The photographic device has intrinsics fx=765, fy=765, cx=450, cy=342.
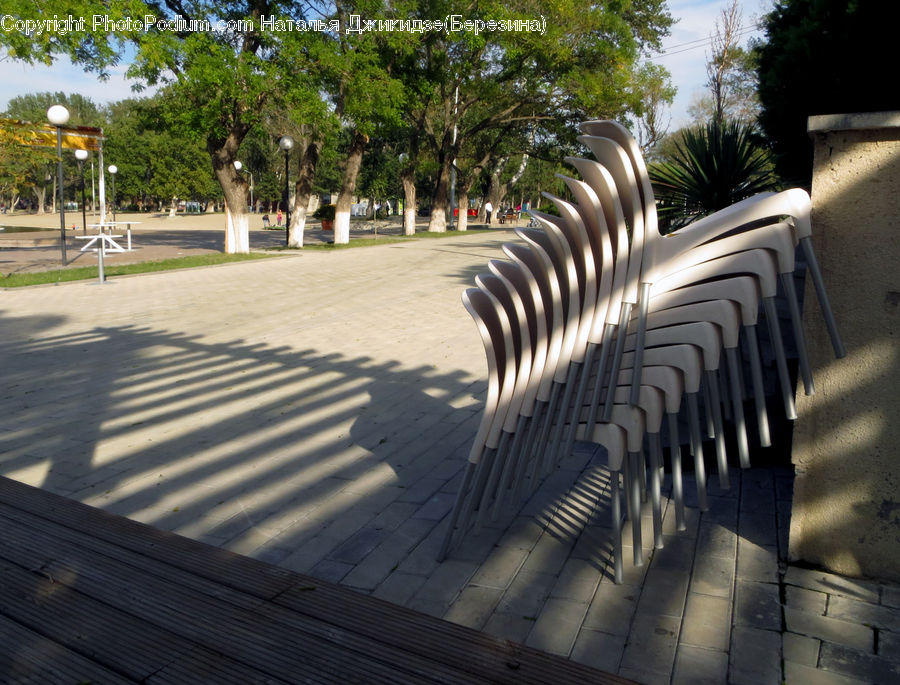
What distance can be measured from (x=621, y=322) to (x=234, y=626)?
74.9 inches

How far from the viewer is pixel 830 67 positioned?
6.09 metres

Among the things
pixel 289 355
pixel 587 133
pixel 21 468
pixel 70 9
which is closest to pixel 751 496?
pixel 587 133

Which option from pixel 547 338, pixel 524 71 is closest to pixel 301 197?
pixel 524 71

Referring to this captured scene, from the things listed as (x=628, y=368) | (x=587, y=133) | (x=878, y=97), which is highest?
(x=878, y=97)

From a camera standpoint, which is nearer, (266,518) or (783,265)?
(783,265)

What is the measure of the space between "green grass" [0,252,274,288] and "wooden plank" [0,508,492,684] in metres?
13.3

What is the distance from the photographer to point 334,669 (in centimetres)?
257

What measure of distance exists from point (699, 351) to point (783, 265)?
17.5 inches

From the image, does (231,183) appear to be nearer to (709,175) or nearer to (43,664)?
(709,175)

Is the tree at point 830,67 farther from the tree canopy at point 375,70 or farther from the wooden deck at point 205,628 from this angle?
the tree canopy at point 375,70

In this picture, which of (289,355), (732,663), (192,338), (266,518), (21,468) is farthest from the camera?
(192,338)

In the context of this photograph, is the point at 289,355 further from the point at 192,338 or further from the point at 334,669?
the point at 334,669

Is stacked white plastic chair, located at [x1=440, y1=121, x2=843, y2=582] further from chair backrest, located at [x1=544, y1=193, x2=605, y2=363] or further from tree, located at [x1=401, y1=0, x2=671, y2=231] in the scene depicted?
tree, located at [x1=401, y1=0, x2=671, y2=231]

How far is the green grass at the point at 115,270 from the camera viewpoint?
15.5 meters
